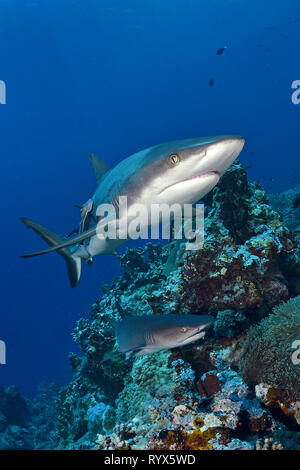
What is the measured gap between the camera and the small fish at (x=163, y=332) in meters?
3.67

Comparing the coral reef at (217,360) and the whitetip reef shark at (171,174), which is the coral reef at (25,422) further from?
the whitetip reef shark at (171,174)

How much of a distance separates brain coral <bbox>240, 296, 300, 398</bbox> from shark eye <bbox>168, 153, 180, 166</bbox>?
9.13 feet

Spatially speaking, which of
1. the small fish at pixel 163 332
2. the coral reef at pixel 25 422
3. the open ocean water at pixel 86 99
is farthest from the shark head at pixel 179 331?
the open ocean water at pixel 86 99

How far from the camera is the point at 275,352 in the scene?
12.2ft

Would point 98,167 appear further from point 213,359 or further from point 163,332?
point 213,359

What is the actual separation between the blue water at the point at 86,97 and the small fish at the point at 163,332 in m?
64.7

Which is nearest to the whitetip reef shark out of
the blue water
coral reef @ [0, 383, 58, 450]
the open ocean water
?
coral reef @ [0, 383, 58, 450]

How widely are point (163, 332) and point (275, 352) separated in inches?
59.4

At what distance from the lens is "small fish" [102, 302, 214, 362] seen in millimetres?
3674

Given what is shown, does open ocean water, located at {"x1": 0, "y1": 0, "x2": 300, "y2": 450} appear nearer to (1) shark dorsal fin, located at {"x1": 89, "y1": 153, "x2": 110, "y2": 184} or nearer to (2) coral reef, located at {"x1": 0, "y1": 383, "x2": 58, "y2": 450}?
(2) coral reef, located at {"x1": 0, "y1": 383, "x2": 58, "y2": 450}

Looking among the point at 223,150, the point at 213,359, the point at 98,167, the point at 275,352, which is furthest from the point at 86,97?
the point at 275,352

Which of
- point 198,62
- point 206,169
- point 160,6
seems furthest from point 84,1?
point 206,169
